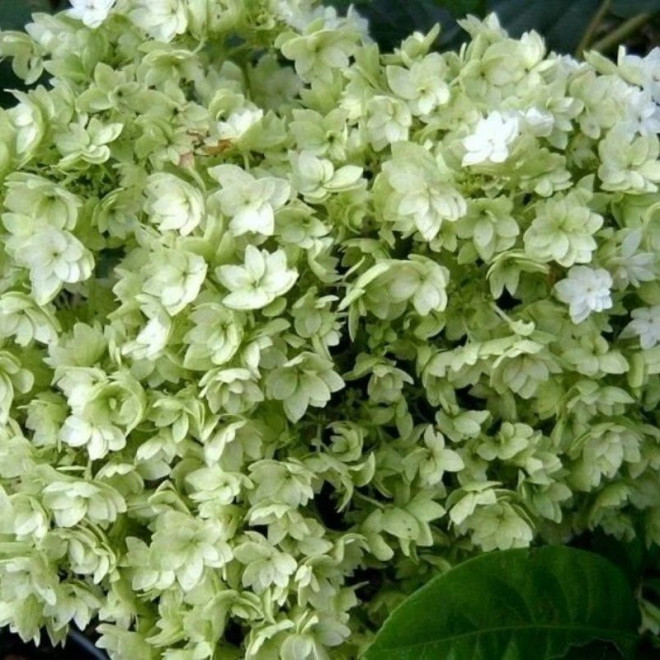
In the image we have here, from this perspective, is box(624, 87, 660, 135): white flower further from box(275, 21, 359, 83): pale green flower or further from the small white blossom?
the small white blossom

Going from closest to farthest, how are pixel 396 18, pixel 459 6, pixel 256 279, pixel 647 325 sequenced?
pixel 256 279 < pixel 647 325 < pixel 459 6 < pixel 396 18

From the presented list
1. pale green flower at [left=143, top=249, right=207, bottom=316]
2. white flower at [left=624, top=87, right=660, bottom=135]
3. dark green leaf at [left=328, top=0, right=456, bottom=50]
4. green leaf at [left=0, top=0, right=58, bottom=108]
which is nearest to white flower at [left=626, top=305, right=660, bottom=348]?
white flower at [left=624, top=87, right=660, bottom=135]

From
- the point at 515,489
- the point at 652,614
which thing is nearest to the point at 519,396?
the point at 515,489

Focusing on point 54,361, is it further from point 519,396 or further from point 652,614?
point 652,614

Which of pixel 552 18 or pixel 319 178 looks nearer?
pixel 319 178

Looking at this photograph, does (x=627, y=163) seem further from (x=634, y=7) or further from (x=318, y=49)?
(x=634, y=7)

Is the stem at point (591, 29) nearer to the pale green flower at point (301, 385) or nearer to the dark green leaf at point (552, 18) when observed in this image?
the dark green leaf at point (552, 18)

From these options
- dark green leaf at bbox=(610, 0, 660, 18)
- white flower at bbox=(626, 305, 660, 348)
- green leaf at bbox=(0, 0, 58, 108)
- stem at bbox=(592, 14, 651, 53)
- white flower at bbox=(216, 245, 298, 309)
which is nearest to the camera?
white flower at bbox=(216, 245, 298, 309)

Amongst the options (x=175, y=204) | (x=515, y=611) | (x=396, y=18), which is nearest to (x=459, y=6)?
(x=396, y=18)
